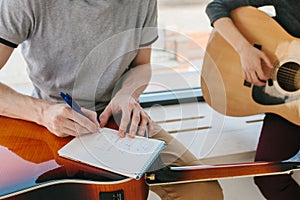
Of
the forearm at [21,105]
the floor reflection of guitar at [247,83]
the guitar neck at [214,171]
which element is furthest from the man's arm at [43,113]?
the floor reflection of guitar at [247,83]

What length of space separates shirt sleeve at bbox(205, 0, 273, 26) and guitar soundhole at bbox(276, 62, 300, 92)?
220 millimetres

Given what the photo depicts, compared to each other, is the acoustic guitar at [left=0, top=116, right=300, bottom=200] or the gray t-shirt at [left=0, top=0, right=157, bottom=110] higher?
the gray t-shirt at [left=0, top=0, right=157, bottom=110]

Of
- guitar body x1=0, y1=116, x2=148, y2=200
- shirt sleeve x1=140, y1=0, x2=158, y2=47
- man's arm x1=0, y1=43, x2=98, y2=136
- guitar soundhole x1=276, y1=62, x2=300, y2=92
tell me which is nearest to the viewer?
guitar body x1=0, y1=116, x2=148, y2=200

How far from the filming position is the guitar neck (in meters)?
0.86

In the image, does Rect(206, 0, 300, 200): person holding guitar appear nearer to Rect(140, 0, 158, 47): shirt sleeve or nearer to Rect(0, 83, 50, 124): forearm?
Rect(140, 0, 158, 47): shirt sleeve

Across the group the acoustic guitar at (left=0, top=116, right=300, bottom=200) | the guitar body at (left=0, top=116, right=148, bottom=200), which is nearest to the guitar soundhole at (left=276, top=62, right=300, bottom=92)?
the acoustic guitar at (left=0, top=116, right=300, bottom=200)

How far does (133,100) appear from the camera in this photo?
97 cm

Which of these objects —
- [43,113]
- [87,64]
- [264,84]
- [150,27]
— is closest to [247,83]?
[264,84]

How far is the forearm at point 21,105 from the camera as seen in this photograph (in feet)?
2.96

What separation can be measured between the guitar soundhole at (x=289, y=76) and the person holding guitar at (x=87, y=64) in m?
0.42

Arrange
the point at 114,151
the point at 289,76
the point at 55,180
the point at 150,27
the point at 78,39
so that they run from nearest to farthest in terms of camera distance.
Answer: the point at 55,180
the point at 114,151
the point at 78,39
the point at 150,27
the point at 289,76

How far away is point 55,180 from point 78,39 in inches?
15.3

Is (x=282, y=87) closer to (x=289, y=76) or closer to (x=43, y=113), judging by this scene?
(x=289, y=76)

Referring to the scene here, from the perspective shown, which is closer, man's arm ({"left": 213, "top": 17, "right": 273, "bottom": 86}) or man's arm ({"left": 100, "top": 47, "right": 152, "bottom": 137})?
man's arm ({"left": 100, "top": 47, "right": 152, "bottom": 137})
